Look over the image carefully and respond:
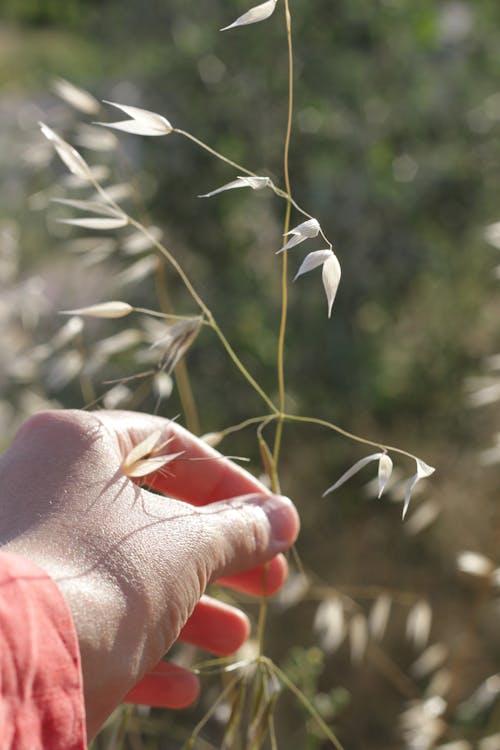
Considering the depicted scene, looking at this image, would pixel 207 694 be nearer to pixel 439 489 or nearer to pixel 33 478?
pixel 439 489

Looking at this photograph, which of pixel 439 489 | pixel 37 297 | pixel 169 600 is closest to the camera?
pixel 169 600

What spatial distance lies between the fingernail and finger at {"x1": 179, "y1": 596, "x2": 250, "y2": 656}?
0.18 meters

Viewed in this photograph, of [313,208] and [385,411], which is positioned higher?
[313,208]

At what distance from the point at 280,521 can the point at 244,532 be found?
0.18 feet

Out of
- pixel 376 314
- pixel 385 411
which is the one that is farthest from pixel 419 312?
pixel 385 411

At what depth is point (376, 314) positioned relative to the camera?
2174mm

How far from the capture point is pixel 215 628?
99 cm

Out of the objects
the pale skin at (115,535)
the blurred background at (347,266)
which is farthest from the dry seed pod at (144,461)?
the blurred background at (347,266)

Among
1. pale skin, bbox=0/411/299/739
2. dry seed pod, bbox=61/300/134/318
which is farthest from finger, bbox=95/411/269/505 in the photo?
dry seed pod, bbox=61/300/134/318

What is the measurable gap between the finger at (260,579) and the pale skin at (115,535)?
120mm

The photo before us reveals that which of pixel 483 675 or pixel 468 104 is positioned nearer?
pixel 483 675

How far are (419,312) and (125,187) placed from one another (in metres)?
1.36

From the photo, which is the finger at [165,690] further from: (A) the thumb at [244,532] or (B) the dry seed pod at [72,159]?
(B) the dry seed pod at [72,159]

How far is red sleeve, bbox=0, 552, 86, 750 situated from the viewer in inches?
21.8
